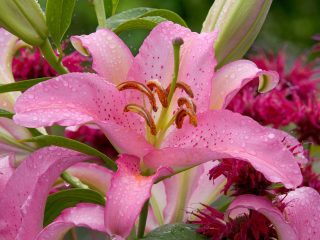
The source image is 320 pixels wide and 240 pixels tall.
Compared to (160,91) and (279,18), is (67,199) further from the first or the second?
(279,18)

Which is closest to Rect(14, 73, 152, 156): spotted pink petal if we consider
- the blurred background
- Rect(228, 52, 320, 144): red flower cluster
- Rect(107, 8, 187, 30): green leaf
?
Rect(107, 8, 187, 30): green leaf

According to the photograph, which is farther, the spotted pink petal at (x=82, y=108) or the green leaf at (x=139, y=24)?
the green leaf at (x=139, y=24)

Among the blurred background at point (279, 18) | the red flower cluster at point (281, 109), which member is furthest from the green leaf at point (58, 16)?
the blurred background at point (279, 18)

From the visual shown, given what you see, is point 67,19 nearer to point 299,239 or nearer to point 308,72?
point 299,239

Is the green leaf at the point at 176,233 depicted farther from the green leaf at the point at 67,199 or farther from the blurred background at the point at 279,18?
the blurred background at the point at 279,18

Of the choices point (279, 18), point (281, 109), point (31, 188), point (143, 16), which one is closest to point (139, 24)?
point (143, 16)

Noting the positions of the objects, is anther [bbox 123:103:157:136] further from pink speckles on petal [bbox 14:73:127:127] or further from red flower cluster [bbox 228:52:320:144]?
red flower cluster [bbox 228:52:320:144]

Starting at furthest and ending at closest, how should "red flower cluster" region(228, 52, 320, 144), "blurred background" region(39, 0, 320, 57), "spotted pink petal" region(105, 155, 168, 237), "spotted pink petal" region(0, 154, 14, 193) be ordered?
"blurred background" region(39, 0, 320, 57) < "red flower cluster" region(228, 52, 320, 144) < "spotted pink petal" region(0, 154, 14, 193) < "spotted pink petal" region(105, 155, 168, 237)

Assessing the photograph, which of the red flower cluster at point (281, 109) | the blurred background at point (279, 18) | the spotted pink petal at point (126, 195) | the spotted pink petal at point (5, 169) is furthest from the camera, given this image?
the blurred background at point (279, 18)
